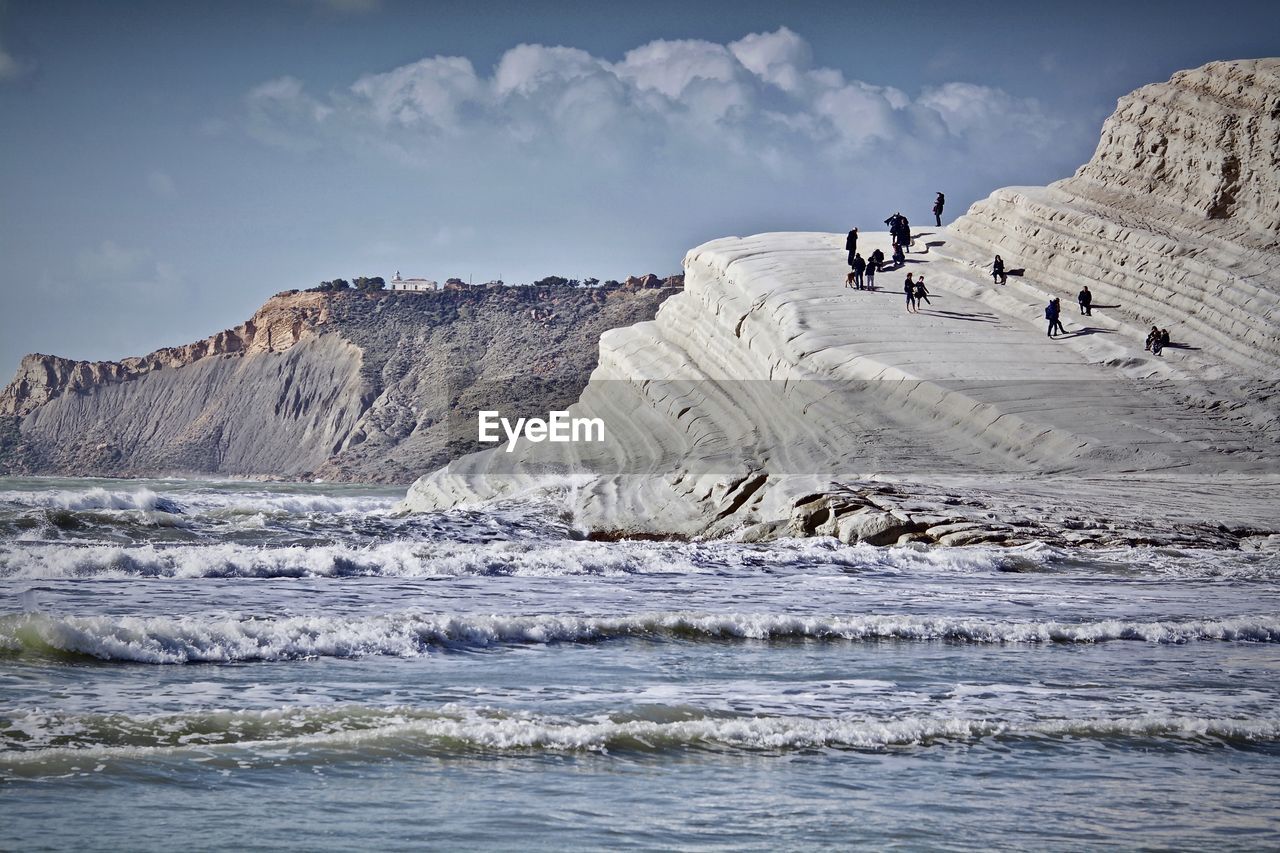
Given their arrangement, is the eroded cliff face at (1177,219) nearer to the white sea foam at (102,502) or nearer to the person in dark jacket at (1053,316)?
the person in dark jacket at (1053,316)

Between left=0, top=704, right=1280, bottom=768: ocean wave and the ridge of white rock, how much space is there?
38.3ft

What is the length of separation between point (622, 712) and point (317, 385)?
99.1m

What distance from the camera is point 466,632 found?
433 inches

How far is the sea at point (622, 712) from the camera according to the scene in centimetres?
589

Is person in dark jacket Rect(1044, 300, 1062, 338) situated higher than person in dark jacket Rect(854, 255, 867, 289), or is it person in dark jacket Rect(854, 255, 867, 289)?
person in dark jacket Rect(854, 255, 867, 289)

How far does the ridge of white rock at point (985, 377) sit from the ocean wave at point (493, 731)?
11681mm

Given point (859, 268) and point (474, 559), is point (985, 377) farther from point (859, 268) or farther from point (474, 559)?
point (474, 559)

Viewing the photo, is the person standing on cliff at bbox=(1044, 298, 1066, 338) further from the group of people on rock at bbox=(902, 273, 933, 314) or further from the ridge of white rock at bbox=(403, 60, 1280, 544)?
the group of people on rock at bbox=(902, 273, 933, 314)

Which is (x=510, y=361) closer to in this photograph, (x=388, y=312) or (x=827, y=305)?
(x=388, y=312)

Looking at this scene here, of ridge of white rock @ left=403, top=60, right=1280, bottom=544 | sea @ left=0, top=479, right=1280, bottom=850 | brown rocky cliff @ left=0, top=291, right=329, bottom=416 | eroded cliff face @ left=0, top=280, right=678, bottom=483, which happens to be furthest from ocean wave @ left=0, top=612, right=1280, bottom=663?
brown rocky cliff @ left=0, top=291, right=329, bottom=416

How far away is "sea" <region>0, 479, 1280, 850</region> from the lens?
19.3 feet

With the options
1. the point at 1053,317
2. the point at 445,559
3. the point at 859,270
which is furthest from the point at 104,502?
the point at 1053,317

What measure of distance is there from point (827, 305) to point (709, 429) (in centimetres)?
467

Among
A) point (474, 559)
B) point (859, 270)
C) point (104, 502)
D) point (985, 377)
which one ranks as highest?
point (859, 270)
